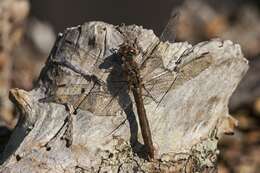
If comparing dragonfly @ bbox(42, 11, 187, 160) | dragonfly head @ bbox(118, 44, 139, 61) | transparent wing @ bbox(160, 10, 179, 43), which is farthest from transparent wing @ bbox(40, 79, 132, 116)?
transparent wing @ bbox(160, 10, 179, 43)

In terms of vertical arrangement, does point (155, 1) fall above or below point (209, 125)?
below

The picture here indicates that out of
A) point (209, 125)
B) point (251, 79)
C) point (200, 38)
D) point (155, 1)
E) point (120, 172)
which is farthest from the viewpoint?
point (200, 38)

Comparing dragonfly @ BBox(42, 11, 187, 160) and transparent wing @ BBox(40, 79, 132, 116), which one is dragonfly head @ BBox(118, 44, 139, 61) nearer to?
dragonfly @ BBox(42, 11, 187, 160)

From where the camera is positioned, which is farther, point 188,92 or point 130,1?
point 130,1

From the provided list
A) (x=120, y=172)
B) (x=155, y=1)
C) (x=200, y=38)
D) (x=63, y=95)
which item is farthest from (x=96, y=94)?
(x=200, y=38)

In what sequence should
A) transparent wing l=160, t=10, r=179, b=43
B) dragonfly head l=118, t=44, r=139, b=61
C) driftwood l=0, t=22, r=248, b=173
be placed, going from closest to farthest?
driftwood l=0, t=22, r=248, b=173, dragonfly head l=118, t=44, r=139, b=61, transparent wing l=160, t=10, r=179, b=43

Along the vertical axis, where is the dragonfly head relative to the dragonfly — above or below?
above

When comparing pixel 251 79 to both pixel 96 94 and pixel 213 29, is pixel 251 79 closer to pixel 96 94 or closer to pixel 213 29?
pixel 213 29

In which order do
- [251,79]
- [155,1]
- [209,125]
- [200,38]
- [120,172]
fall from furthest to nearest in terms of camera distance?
[200,38]
[155,1]
[251,79]
[209,125]
[120,172]
